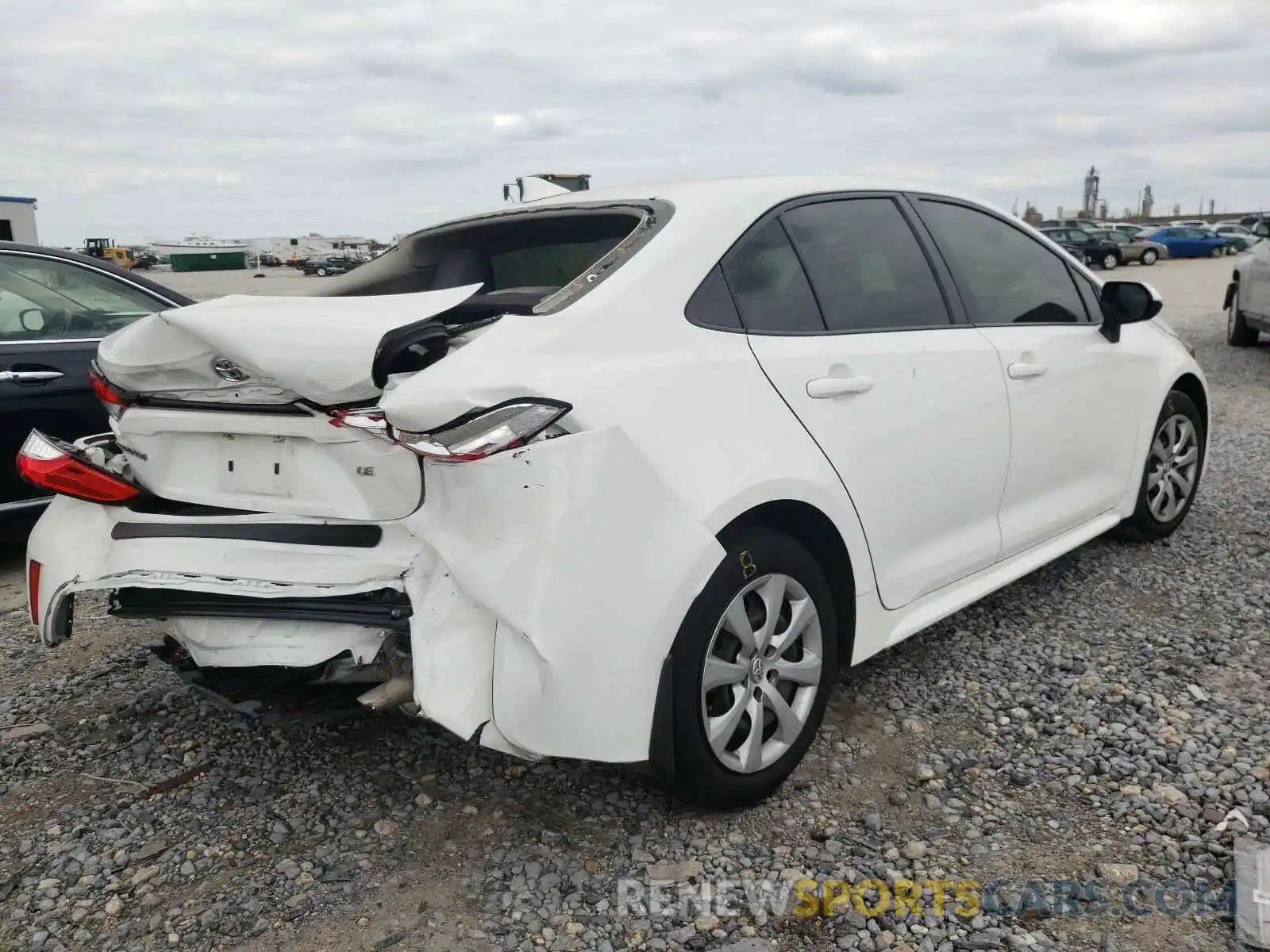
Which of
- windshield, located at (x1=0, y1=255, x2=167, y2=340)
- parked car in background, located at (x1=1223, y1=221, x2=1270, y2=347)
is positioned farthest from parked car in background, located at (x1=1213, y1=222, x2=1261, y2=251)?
windshield, located at (x1=0, y1=255, x2=167, y2=340)

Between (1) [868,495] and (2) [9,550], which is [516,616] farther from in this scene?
(2) [9,550]

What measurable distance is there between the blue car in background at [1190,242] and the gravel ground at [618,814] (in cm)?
4321

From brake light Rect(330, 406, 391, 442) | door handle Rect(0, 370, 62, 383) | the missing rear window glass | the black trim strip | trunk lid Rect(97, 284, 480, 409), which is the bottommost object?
the black trim strip

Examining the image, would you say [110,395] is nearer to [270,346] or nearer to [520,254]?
[270,346]

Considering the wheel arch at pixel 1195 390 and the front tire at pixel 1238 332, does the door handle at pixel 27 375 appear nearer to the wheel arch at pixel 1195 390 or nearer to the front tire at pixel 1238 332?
the wheel arch at pixel 1195 390

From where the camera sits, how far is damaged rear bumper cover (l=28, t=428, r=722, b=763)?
2.03m

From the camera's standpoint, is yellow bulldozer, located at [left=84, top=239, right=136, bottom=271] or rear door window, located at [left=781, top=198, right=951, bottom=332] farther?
yellow bulldozer, located at [left=84, top=239, right=136, bottom=271]

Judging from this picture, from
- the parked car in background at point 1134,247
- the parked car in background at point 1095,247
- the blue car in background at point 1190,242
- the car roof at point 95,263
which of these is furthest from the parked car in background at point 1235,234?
the car roof at point 95,263

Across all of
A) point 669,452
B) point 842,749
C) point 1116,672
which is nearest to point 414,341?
point 669,452

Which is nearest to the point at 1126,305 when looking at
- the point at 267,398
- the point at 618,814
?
the point at 618,814

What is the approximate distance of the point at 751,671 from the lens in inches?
96.8

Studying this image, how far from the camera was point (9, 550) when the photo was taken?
514cm

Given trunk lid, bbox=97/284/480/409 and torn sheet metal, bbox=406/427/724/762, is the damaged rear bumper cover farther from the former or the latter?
trunk lid, bbox=97/284/480/409

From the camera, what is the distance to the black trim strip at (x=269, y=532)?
223cm
